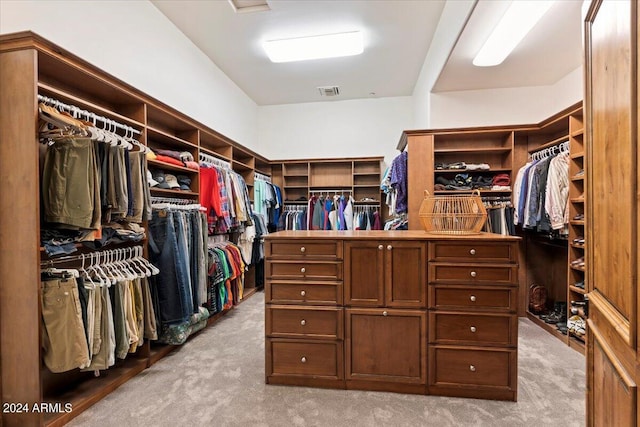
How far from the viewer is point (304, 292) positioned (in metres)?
2.16

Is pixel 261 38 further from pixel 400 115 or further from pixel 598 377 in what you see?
pixel 598 377

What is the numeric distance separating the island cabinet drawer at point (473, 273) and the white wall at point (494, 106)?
247 cm

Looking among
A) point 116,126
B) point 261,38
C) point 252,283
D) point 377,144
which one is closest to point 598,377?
point 116,126

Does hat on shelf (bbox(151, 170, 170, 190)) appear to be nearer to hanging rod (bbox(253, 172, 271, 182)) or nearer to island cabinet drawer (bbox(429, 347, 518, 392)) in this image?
hanging rod (bbox(253, 172, 271, 182))

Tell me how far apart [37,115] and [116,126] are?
24.8 inches

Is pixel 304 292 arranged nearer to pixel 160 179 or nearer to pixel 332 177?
pixel 160 179

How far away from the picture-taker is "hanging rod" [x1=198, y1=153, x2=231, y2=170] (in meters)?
3.53

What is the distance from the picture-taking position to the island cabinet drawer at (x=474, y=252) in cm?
198

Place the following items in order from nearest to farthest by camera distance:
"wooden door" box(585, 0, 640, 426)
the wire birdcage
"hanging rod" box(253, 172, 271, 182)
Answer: "wooden door" box(585, 0, 640, 426)
the wire birdcage
"hanging rod" box(253, 172, 271, 182)

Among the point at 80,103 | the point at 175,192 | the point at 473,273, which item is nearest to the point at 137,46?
the point at 80,103

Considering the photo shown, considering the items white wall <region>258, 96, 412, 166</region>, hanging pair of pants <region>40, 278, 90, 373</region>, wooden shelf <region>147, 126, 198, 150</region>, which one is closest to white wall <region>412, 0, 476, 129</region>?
white wall <region>258, 96, 412, 166</region>

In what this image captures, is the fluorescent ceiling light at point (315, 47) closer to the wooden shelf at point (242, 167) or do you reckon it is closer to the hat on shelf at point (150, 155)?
the wooden shelf at point (242, 167)

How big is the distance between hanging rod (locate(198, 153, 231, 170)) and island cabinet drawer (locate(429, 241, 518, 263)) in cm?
266

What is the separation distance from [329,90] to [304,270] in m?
3.78
